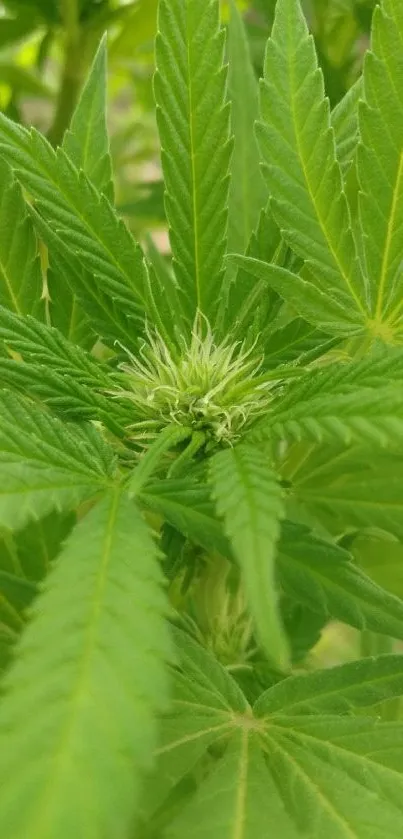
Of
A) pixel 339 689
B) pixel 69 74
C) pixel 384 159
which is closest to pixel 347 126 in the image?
pixel 384 159

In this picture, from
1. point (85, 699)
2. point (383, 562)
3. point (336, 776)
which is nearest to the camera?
point (85, 699)

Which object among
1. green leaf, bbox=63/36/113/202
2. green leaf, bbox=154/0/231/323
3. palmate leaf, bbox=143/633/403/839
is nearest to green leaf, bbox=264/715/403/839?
palmate leaf, bbox=143/633/403/839

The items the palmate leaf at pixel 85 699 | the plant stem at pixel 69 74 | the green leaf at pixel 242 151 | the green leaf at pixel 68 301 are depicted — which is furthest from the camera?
the plant stem at pixel 69 74

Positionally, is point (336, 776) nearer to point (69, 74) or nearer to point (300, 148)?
point (300, 148)

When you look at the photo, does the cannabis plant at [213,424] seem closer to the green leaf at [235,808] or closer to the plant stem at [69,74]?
the green leaf at [235,808]

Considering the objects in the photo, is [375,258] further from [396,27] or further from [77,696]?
[77,696]

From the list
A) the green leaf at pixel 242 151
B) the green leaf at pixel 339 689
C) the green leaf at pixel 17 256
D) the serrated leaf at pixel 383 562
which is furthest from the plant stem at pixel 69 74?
the green leaf at pixel 339 689

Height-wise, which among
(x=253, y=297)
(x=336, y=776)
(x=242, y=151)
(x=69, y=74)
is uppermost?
(x=69, y=74)
